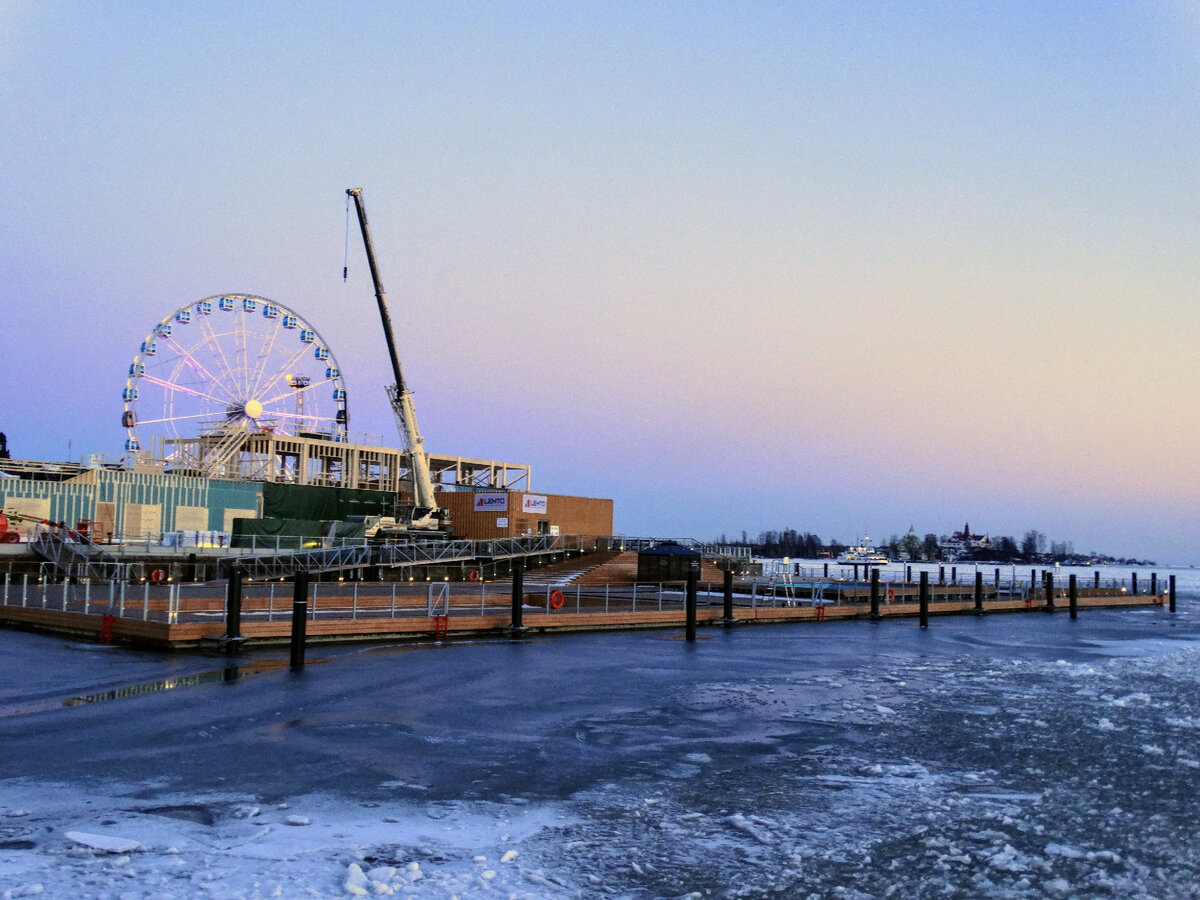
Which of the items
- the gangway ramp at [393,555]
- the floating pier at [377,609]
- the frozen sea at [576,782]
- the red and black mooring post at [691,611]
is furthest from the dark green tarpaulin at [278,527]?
the frozen sea at [576,782]

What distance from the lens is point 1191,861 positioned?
935 cm

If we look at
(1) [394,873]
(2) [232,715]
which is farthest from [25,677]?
(1) [394,873]

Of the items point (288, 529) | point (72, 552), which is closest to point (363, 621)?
point (72, 552)

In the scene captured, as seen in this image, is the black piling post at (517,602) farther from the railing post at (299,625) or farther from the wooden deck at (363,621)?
the railing post at (299,625)

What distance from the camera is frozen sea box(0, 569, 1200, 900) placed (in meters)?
8.52

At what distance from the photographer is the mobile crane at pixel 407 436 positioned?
58.1 meters

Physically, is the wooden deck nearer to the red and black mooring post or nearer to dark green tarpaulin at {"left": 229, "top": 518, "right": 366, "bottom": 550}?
the red and black mooring post

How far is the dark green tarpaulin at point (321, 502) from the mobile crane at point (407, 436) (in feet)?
14.6

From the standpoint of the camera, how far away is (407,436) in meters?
61.6

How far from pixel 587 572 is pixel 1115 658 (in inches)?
1033

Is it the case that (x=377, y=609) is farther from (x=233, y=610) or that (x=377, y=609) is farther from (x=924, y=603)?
(x=924, y=603)

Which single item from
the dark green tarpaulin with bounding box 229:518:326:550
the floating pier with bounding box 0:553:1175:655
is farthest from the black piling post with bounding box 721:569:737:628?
the dark green tarpaulin with bounding box 229:518:326:550

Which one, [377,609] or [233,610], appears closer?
[233,610]

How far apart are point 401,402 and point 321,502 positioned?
25.2ft
